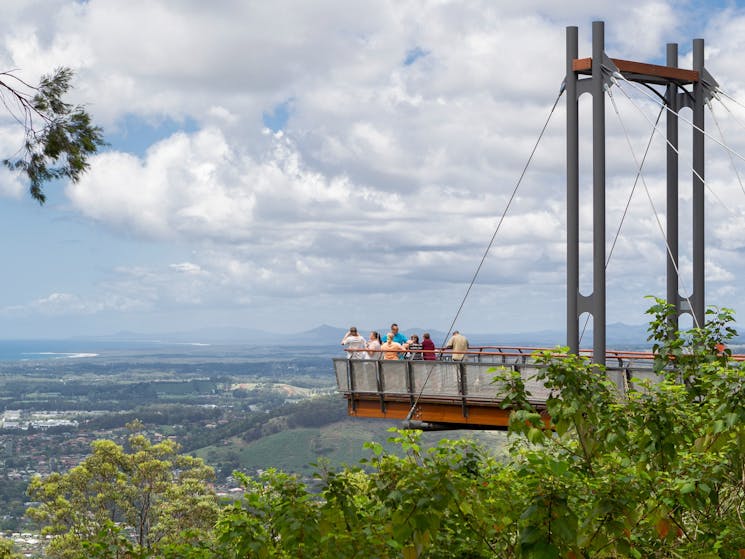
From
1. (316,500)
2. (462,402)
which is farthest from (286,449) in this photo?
(316,500)

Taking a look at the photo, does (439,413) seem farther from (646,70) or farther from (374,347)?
(646,70)

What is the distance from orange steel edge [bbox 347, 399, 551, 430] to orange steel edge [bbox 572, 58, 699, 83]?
21.1 feet

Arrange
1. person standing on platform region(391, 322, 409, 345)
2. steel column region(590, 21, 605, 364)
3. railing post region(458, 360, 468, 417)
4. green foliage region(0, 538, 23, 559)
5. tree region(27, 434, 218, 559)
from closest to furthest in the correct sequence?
steel column region(590, 21, 605, 364) → railing post region(458, 360, 468, 417) → person standing on platform region(391, 322, 409, 345) → green foliage region(0, 538, 23, 559) → tree region(27, 434, 218, 559)

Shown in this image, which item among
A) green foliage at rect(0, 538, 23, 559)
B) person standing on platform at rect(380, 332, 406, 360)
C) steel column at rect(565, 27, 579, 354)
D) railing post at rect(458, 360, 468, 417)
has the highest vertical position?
steel column at rect(565, 27, 579, 354)

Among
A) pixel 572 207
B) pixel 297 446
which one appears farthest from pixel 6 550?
pixel 297 446

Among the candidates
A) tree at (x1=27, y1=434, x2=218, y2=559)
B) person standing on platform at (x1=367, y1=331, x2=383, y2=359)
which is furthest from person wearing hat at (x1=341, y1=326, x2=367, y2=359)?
tree at (x1=27, y1=434, x2=218, y2=559)

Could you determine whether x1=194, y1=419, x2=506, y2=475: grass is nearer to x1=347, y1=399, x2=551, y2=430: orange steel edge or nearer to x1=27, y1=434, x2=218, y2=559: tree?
x1=27, y1=434, x2=218, y2=559: tree

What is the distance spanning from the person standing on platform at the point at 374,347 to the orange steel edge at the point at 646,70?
292 inches

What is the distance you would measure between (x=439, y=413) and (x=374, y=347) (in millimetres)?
2998

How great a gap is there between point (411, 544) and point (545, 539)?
1274 mm

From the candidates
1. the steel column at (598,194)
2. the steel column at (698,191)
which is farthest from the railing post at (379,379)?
Result: the steel column at (698,191)

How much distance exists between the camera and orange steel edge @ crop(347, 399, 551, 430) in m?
19.9

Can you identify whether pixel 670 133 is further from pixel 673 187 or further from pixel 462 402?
pixel 462 402

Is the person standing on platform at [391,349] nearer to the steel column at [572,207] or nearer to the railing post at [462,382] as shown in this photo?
the railing post at [462,382]
